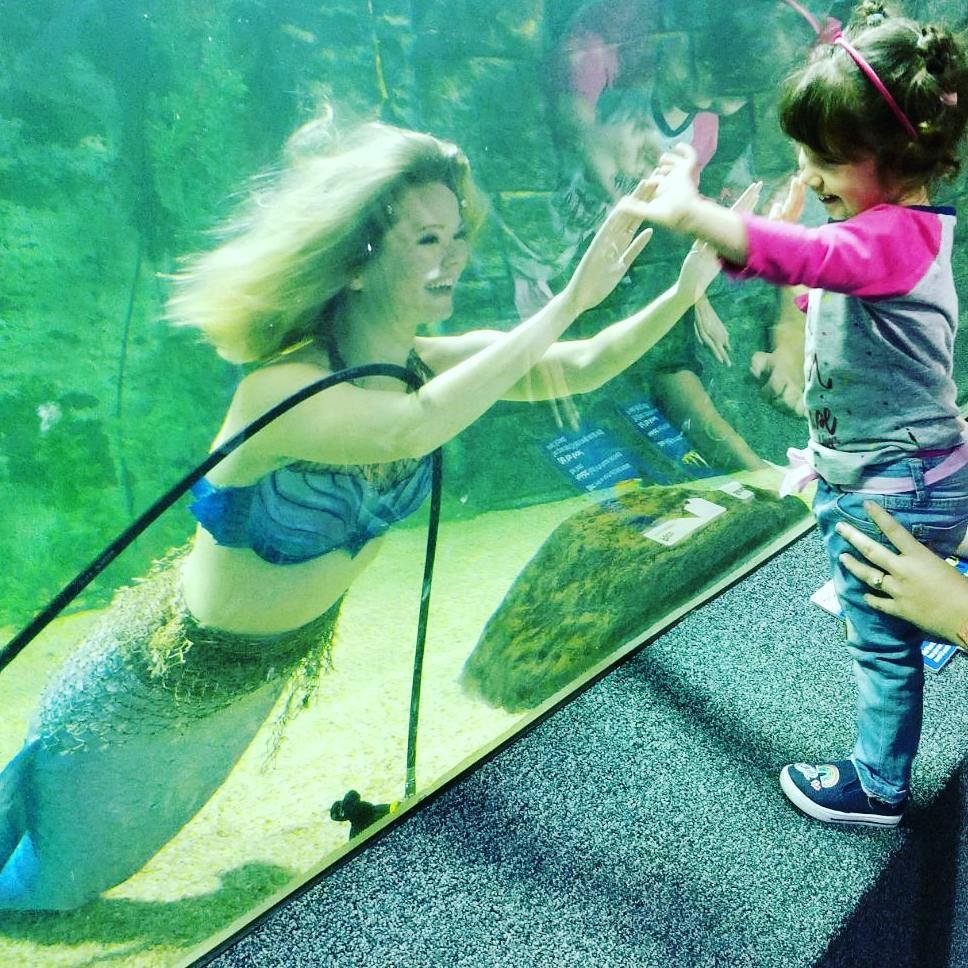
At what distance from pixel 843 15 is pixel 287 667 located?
6.19 ft

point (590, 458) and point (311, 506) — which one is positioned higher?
point (311, 506)

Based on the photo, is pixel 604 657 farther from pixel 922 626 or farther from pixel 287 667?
pixel 287 667

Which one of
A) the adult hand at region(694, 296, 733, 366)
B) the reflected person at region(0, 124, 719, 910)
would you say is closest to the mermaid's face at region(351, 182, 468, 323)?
the reflected person at region(0, 124, 719, 910)

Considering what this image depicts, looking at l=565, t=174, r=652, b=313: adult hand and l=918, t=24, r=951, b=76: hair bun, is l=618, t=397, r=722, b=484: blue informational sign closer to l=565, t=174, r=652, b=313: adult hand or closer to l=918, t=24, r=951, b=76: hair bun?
l=565, t=174, r=652, b=313: adult hand

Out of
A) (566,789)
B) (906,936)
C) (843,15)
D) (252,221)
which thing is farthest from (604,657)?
(843,15)

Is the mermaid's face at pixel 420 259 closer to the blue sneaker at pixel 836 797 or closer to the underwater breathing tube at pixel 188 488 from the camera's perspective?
the underwater breathing tube at pixel 188 488

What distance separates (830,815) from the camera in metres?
1.52

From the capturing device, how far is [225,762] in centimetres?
120

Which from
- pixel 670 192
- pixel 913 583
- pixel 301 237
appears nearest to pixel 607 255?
pixel 670 192

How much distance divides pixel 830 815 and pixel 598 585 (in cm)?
67

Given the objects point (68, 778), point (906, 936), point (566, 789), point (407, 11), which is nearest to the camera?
point (407, 11)

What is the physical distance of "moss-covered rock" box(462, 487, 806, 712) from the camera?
1.64 m

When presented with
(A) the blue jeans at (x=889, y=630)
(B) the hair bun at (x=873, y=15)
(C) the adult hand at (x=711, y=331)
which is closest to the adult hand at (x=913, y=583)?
(A) the blue jeans at (x=889, y=630)

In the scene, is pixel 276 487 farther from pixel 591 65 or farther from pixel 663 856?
pixel 663 856
